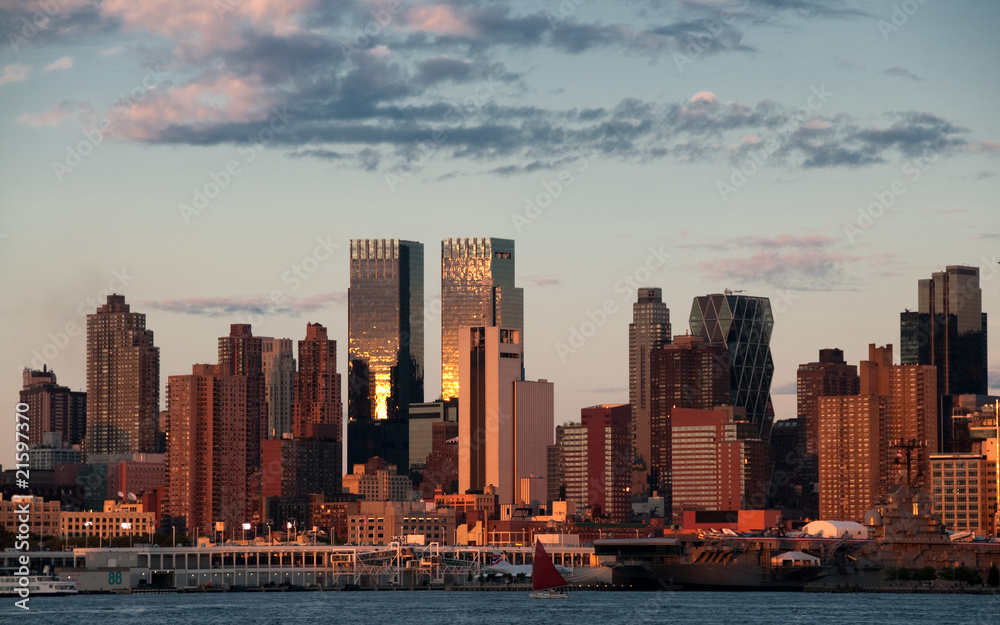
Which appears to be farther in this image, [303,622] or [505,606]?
[505,606]

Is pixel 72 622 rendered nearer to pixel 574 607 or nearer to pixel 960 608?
pixel 574 607

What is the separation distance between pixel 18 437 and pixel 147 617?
70078 mm

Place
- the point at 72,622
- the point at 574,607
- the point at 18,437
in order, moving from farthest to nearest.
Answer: the point at 574,607 < the point at 72,622 < the point at 18,437

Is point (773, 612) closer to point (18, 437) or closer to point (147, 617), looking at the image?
point (147, 617)

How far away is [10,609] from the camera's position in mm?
184500

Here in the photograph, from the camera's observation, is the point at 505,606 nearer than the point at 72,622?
No

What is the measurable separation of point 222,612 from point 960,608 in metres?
A: 80.7

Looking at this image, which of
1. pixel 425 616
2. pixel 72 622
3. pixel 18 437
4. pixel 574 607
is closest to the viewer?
pixel 18 437

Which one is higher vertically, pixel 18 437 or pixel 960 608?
pixel 18 437

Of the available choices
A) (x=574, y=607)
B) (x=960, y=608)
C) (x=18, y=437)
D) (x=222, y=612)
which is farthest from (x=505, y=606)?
(x=18, y=437)

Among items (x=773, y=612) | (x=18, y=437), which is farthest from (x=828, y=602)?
(x=18, y=437)

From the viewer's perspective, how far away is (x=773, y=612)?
178 meters

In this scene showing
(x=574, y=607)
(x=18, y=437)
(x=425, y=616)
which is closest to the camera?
(x=18, y=437)

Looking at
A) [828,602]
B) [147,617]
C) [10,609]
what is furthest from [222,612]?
[828,602]
